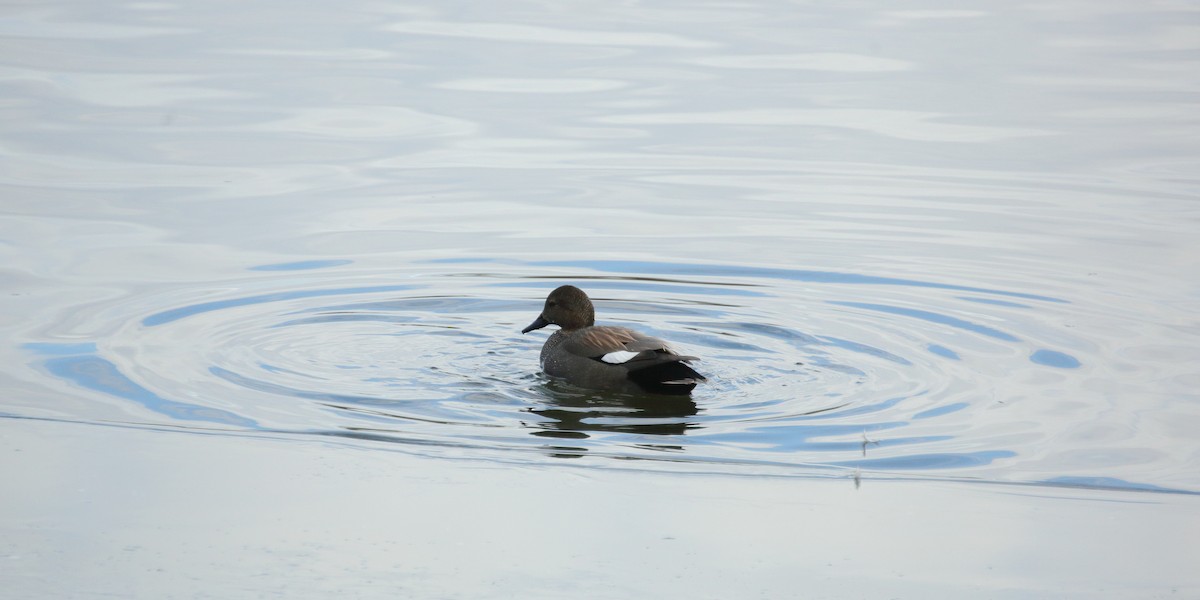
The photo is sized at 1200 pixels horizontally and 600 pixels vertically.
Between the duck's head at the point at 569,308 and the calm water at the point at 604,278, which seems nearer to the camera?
the calm water at the point at 604,278

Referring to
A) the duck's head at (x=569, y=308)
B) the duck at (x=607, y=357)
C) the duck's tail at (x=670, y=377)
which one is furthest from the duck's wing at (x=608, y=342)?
the duck's head at (x=569, y=308)

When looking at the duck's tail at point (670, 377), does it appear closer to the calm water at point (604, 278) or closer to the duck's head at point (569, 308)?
the calm water at point (604, 278)

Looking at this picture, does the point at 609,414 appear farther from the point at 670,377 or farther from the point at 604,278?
the point at 604,278

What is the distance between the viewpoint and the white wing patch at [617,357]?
9508 millimetres

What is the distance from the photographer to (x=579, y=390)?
962 cm

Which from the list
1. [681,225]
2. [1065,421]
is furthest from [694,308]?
[1065,421]

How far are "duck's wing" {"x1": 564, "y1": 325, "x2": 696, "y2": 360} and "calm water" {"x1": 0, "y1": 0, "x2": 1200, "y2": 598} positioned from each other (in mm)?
318

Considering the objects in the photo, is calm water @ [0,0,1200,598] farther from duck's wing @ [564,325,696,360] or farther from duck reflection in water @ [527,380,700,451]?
duck's wing @ [564,325,696,360]

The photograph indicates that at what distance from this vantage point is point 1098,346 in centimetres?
1023

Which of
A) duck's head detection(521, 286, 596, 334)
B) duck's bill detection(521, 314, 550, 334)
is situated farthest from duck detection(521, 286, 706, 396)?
duck's bill detection(521, 314, 550, 334)

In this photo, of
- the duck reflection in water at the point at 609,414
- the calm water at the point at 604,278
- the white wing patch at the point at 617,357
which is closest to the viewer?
the calm water at the point at 604,278

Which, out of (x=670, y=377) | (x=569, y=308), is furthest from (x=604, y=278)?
(x=670, y=377)

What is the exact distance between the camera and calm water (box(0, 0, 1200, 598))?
266 inches

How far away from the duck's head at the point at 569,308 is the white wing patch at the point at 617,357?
0.83 metres
